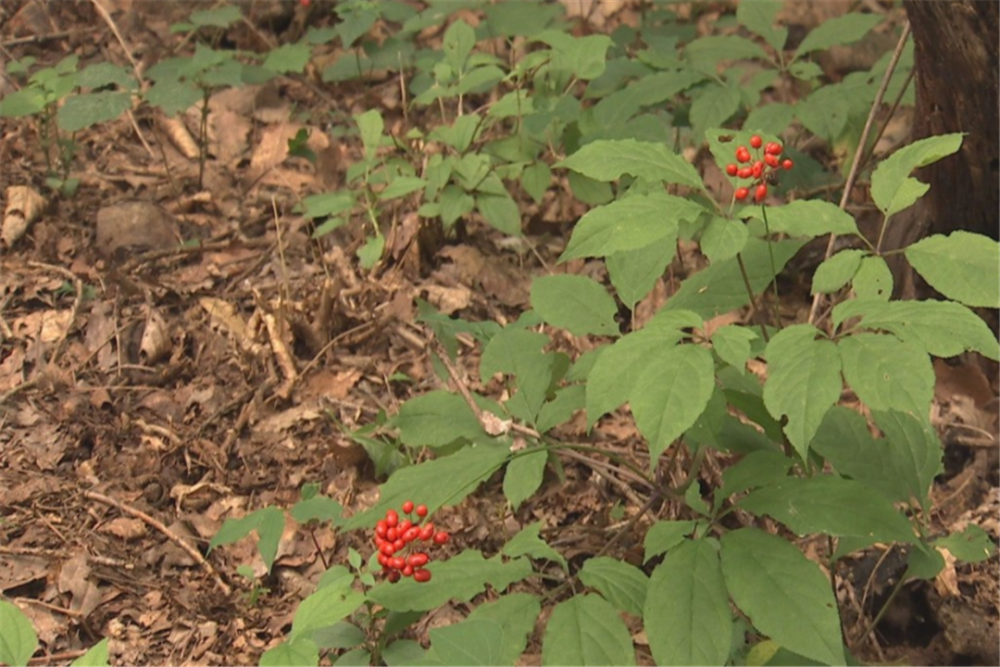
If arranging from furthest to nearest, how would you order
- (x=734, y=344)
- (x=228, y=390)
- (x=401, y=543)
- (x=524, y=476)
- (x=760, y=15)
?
(x=760, y=15) < (x=228, y=390) < (x=524, y=476) < (x=401, y=543) < (x=734, y=344)

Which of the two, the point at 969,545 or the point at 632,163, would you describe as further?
the point at 969,545

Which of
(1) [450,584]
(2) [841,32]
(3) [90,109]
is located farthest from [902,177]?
(3) [90,109]

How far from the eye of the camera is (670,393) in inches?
62.7

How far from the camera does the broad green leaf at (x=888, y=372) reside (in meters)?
1.49

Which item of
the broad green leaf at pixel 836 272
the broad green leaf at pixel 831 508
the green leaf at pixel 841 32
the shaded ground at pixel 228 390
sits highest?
the green leaf at pixel 841 32

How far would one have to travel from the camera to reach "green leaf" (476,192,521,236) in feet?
10.4

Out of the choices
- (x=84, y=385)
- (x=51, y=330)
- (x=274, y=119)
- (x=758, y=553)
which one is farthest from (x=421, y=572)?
(x=274, y=119)

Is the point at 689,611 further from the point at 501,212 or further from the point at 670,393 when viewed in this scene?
the point at 501,212

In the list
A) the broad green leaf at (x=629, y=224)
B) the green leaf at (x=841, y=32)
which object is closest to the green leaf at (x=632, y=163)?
the broad green leaf at (x=629, y=224)

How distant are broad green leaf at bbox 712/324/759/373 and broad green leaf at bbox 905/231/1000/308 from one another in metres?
0.35

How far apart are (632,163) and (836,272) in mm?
440

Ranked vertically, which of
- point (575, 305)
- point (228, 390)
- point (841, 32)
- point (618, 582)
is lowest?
point (228, 390)

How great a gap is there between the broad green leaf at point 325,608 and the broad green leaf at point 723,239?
2.94 feet

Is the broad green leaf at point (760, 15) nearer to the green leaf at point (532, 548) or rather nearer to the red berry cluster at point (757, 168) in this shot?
the red berry cluster at point (757, 168)
